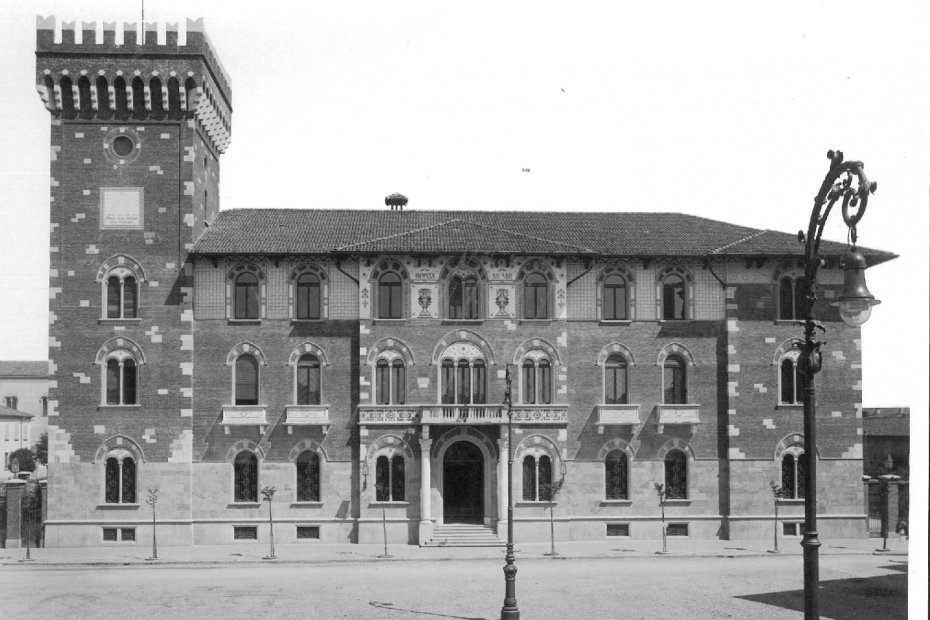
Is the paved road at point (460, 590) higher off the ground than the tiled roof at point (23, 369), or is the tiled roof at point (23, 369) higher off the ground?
the tiled roof at point (23, 369)

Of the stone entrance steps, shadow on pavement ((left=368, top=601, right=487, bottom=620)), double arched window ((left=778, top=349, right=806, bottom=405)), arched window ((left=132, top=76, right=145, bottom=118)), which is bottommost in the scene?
the stone entrance steps

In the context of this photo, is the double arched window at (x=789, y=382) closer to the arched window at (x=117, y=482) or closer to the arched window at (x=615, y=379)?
the arched window at (x=615, y=379)

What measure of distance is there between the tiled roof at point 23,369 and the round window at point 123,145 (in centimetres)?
5154

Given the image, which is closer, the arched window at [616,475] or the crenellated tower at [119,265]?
the crenellated tower at [119,265]

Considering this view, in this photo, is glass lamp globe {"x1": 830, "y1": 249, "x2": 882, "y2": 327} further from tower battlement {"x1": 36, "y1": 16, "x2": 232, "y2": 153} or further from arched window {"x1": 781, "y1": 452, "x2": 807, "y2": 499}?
tower battlement {"x1": 36, "y1": 16, "x2": 232, "y2": 153}

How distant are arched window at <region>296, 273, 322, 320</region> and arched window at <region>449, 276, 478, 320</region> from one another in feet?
18.7

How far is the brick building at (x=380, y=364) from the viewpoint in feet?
151

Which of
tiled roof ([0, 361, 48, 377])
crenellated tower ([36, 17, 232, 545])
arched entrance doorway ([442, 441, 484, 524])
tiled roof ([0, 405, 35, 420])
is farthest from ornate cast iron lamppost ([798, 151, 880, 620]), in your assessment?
tiled roof ([0, 361, 48, 377])

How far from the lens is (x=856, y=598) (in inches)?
1328

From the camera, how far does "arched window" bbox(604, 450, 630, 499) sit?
47.6m

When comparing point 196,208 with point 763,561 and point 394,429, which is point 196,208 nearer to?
point 394,429

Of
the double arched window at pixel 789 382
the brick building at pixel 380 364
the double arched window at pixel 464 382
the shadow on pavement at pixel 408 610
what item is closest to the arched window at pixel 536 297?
the brick building at pixel 380 364

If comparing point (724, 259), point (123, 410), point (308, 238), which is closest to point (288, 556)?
point (123, 410)

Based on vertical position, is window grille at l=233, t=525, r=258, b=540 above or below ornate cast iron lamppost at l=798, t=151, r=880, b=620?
below
